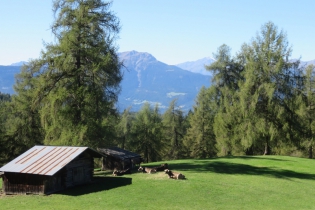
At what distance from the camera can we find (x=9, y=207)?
2136 centimetres

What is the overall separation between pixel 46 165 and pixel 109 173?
10068 mm

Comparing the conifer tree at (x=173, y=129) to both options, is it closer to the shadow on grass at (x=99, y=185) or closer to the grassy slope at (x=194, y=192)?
the grassy slope at (x=194, y=192)

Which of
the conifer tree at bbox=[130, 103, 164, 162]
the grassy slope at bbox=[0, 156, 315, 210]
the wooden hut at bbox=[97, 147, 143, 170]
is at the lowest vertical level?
the grassy slope at bbox=[0, 156, 315, 210]

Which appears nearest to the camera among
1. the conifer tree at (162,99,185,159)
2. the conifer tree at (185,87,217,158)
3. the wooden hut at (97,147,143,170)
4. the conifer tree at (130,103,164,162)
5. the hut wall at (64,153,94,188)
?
the hut wall at (64,153,94,188)

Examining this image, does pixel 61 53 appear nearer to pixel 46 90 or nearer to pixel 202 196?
pixel 46 90

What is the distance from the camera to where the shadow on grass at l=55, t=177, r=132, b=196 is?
84.7 feet

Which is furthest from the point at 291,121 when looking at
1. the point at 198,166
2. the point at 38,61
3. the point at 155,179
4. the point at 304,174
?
the point at 38,61

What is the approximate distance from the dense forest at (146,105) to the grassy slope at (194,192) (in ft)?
26.6

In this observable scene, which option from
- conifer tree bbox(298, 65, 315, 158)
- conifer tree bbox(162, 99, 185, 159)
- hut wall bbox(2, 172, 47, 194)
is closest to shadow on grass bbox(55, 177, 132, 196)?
hut wall bbox(2, 172, 47, 194)

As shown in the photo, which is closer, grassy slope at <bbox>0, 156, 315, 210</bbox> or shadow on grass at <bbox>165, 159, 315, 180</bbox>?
grassy slope at <bbox>0, 156, 315, 210</bbox>

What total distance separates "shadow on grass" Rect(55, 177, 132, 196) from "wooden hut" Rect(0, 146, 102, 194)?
2.78ft

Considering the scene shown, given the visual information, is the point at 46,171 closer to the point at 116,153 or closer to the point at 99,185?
the point at 99,185

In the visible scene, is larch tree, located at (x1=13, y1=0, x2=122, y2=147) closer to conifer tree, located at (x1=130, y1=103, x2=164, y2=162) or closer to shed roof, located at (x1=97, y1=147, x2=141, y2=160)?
shed roof, located at (x1=97, y1=147, x2=141, y2=160)

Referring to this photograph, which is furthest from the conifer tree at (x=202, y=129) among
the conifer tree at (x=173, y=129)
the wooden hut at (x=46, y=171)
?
the wooden hut at (x=46, y=171)
